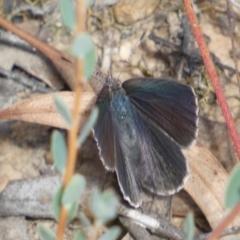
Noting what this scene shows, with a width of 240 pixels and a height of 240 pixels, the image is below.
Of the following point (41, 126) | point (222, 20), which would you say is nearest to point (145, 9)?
point (222, 20)

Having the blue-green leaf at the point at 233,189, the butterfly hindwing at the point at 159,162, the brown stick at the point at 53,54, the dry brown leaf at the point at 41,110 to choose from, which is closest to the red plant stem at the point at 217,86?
the butterfly hindwing at the point at 159,162

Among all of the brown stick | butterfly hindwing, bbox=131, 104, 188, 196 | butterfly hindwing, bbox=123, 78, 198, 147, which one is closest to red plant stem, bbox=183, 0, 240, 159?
butterfly hindwing, bbox=123, 78, 198, 147

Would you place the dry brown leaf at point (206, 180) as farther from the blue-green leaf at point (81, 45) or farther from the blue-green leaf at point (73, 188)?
the blue-green leaf at point (81, 45)

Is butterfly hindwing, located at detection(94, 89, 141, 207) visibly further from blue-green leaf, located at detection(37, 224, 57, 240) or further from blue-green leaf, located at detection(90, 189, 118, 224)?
blue-green leaf, located at detection(90, 189, 118, 224)

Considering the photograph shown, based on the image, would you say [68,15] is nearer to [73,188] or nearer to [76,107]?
[76,107]

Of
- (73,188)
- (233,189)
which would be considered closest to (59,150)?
(73,188)
